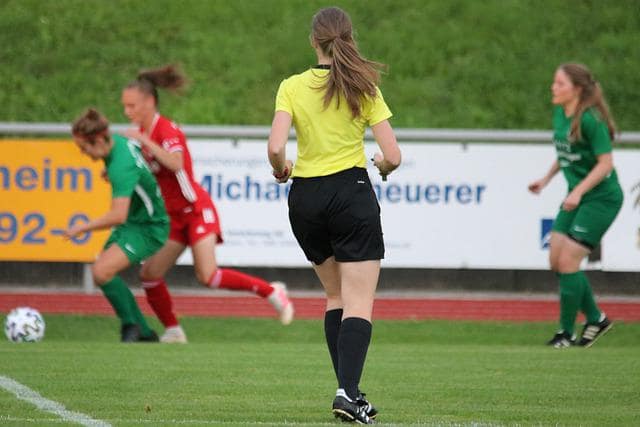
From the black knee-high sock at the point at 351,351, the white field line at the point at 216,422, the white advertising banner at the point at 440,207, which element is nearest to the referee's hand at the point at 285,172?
the black knee-high sock at the point at 351,351

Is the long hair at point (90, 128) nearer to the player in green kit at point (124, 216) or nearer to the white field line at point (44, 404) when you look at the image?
the player in green kit at point (124, 216)

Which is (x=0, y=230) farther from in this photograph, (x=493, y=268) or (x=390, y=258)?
(x=493, y=268)

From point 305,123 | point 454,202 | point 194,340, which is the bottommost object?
point 194,340

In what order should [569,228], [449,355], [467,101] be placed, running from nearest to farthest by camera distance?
1. [449,355]
2. [569,228]
3. [467,101]

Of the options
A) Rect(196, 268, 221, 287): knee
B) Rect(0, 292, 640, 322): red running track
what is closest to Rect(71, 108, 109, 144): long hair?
Rect(196, 268, 221, 287): knee

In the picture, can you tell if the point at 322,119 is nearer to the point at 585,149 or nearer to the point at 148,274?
the point at 148,274

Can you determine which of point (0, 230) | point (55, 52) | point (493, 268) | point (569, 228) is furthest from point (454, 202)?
point (55, 52)

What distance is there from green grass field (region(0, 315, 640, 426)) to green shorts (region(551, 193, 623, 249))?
906 millimetres

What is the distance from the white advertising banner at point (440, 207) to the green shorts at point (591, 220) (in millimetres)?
2123

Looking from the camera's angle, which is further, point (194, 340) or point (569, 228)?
point (194, 340)

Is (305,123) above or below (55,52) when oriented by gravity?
above

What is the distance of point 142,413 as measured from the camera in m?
6.57

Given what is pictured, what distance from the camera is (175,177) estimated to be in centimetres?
1116

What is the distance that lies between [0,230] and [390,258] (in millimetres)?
3688
